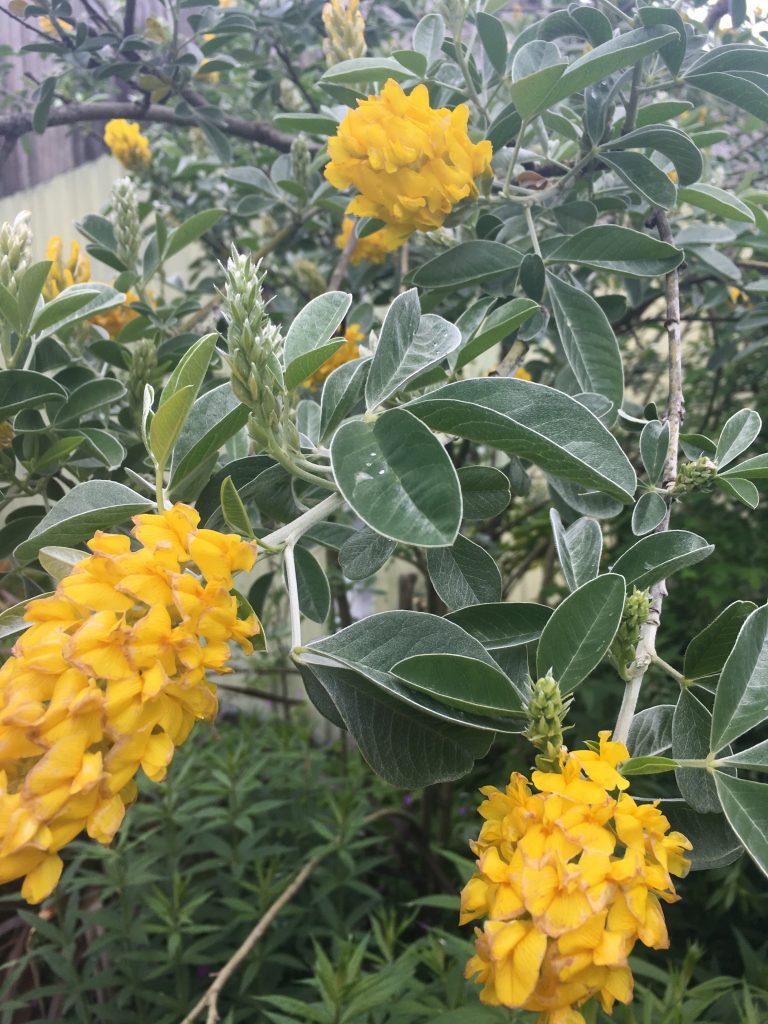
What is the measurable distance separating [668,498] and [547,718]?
260 millimetres

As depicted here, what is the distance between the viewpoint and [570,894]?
1.17 ft

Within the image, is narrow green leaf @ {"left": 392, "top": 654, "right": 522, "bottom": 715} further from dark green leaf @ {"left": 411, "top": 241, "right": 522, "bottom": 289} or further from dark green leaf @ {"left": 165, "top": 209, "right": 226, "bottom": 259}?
dark green leaf @ {"left": 165, "top": 209, "right": 226, "bottom": 259}

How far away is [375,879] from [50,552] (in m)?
1.75

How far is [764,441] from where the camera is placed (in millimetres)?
1926

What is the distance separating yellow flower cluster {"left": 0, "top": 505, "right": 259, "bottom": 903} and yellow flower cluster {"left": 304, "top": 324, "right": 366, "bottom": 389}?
75 cm

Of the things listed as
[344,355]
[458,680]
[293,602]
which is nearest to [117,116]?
[344,355]

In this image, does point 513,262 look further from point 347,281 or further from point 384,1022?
point 384,1022

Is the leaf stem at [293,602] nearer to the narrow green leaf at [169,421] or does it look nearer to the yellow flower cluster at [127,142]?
the narrow green leaf at [169,421]

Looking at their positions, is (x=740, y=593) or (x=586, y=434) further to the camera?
(x=740, y=593)

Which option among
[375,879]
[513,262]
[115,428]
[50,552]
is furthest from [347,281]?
[375,879]

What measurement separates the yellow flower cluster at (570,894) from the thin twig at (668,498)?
0.16ft

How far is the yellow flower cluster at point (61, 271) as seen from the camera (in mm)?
1025

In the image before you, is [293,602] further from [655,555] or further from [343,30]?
[343,30]

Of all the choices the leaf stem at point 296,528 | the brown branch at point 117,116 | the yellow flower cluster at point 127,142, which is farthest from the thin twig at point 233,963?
the yellow flower cluster at point 127,142
